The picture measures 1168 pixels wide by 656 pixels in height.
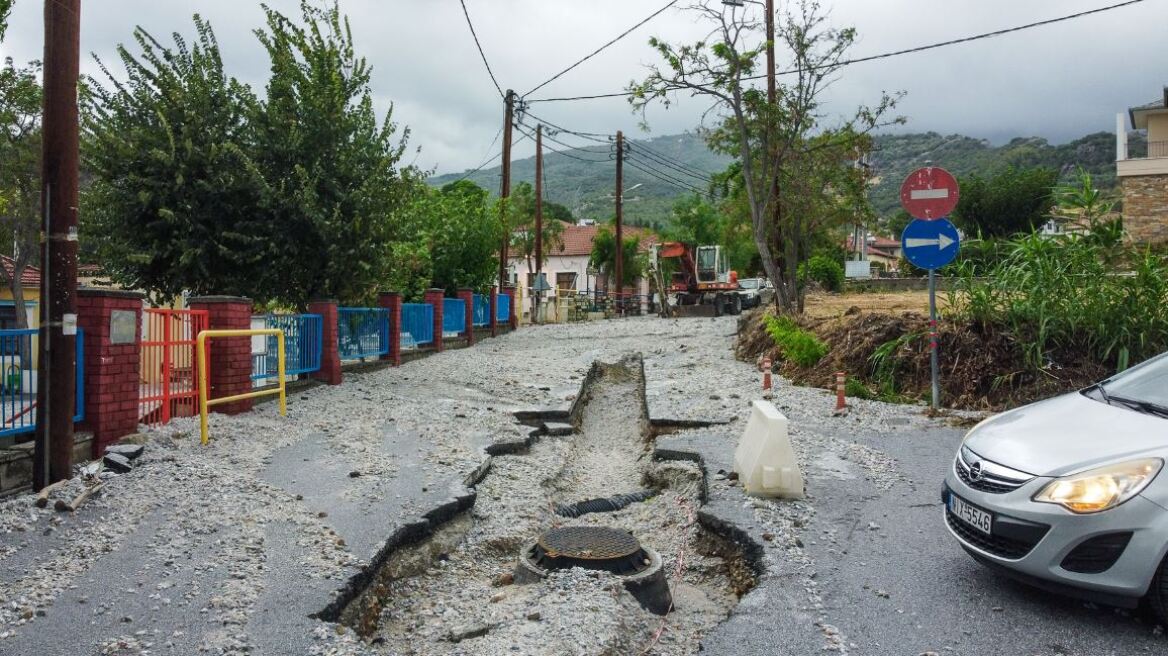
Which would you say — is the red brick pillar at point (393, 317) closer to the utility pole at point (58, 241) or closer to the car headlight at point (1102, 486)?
the utility pole at point (58, 241)

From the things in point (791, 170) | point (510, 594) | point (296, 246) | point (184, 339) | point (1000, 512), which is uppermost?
point (791, 170)

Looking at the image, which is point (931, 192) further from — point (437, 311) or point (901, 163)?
point (901, 163)

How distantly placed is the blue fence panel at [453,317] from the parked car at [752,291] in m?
19.2

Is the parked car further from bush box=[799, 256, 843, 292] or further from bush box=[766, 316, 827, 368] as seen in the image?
bush box=[766, 316, 827, 368]

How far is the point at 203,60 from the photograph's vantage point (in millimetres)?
12758

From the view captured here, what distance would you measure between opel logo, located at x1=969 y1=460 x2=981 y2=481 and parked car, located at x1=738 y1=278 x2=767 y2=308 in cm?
3404

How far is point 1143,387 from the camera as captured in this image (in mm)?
4582

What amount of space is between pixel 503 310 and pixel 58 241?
22.1 metres

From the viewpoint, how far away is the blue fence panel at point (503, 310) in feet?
89.2

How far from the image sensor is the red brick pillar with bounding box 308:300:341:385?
1242 cm

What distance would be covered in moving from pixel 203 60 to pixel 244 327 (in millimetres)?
5555

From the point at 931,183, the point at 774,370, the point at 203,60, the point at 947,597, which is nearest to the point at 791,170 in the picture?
the point at 774,370

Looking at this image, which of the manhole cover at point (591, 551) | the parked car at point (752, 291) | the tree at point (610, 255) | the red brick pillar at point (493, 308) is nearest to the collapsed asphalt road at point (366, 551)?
the manhole cover at point (591, 551)

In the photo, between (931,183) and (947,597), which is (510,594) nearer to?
(947,597)
